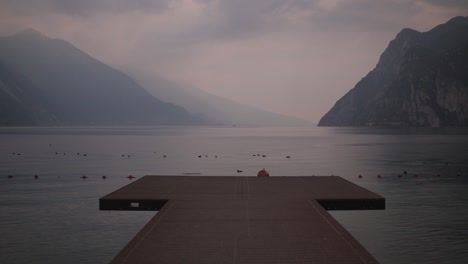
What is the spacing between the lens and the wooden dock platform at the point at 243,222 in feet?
59.9

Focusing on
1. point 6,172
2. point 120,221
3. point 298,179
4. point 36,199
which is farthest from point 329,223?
point 6,172

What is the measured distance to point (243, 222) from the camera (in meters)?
23.2

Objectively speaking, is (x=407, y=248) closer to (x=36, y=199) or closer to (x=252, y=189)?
(x=252, y=189)

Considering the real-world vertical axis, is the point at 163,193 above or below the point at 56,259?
above

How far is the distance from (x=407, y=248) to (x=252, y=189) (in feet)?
36.6

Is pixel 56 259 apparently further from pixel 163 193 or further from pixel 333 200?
pixel 333 200

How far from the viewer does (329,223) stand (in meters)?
22.8

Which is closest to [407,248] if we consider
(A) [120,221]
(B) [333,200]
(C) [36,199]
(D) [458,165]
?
(B) [333,200]

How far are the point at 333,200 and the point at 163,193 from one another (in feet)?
33.9

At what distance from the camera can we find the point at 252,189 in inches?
1363

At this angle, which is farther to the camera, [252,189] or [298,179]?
[298,179]

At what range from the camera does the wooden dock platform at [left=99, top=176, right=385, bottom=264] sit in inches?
719

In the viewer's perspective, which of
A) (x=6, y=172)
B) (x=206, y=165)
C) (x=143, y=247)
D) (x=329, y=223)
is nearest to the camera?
(x=143, y=247)

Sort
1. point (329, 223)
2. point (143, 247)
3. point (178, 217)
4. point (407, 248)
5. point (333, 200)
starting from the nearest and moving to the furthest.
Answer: point (143, 247) < point (329, 223) < point (178, 217) < point (407, 248) < point (333, 200)
